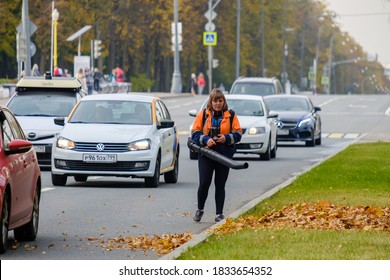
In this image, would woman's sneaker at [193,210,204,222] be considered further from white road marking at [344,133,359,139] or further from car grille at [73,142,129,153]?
white road marking at [344,133,359,139]

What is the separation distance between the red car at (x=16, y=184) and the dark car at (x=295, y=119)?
27594mm

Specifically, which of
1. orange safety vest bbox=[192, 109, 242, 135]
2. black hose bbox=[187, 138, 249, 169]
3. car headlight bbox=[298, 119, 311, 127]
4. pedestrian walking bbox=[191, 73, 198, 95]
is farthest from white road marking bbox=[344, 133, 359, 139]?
pedestrian walking bbox=[191, 73, 198, 95]

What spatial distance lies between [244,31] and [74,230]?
117966 mm

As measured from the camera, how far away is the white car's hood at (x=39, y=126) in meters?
27.5

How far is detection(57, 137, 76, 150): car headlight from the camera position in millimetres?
23703

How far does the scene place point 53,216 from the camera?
18141mm

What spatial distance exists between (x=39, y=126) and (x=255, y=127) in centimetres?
807

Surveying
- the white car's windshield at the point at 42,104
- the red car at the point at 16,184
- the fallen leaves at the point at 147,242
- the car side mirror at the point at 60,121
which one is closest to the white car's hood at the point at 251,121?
the white car's windshield at the point at 42,104

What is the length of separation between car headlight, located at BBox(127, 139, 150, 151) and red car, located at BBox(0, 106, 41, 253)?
8355mm

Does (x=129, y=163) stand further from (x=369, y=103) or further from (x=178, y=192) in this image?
(x=369, y=103)

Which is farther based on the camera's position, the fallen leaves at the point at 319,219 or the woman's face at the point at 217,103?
the woman's face at the point at 217,103

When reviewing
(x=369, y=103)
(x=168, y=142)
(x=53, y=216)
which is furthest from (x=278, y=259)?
(x=369, y=103)

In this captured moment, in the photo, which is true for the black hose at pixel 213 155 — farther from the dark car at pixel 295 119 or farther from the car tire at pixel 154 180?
the dark car at pixel 295 119
